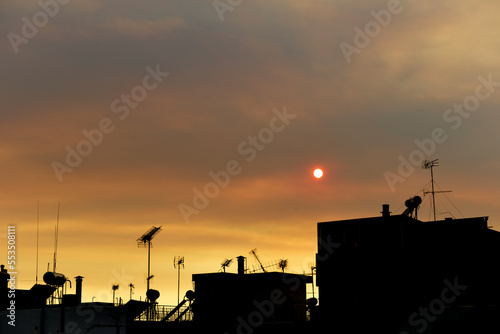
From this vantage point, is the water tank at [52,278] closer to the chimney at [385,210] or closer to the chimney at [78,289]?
the chimney at [78,289]

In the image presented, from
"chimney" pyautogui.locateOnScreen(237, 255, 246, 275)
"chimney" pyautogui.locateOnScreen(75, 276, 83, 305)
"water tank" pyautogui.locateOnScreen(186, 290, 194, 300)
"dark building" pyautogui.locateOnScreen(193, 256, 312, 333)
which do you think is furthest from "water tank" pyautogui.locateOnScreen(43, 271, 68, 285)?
"chimney" pyautogui.locateOnScreen(237, 255, 246, 275)

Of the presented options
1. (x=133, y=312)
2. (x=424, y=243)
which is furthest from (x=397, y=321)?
(x=133, y=312)

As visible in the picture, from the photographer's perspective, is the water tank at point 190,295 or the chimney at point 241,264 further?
the chimney at point 241,264

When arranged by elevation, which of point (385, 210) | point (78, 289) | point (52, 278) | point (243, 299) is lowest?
point (243, 299)

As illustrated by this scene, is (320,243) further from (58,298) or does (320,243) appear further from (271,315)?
(58,298)

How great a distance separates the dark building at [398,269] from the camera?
62.8m

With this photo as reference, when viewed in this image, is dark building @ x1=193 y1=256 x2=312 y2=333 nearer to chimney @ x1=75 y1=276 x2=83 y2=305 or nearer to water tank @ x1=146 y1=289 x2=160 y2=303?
water tank @ x1=146 y1=289 x2=160 y2=303

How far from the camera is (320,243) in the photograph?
6812cm

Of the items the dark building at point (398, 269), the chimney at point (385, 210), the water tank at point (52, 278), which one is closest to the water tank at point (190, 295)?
the water tank at point (52, 278)

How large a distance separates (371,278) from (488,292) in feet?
34.8

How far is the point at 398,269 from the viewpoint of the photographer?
64000mm

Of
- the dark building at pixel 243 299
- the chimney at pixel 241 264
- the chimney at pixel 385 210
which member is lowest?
the dark building at pixel 243 299

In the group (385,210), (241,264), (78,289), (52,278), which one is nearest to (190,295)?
(241,264)

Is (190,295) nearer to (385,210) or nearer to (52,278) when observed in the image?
(52,278)
